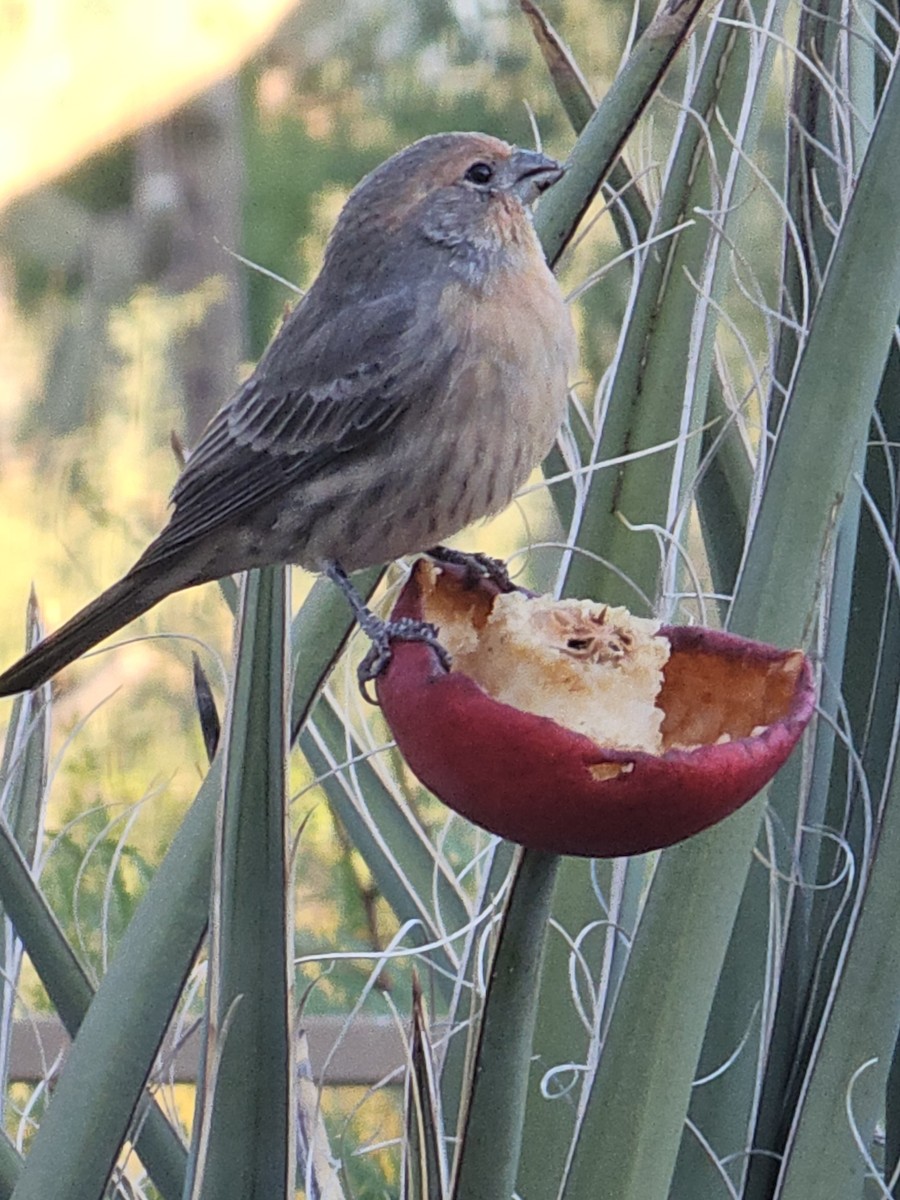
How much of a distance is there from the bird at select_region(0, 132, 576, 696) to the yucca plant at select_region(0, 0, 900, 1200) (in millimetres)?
53

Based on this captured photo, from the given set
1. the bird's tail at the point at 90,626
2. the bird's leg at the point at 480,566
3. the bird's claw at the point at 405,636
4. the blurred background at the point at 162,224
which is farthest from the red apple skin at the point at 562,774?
the blurred background at the point at 162,224

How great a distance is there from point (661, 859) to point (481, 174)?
0.51 metres

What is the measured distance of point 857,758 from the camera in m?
0.94

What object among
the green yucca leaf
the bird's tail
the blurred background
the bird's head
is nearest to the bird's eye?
the bird's head

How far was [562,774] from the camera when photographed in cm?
53

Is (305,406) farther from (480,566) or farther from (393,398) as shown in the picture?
(480,566)

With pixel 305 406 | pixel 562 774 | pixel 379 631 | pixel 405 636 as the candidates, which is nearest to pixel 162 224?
pixel 305 406

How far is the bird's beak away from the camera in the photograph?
3.45 ft

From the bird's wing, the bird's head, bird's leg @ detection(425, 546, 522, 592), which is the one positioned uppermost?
the bird's head

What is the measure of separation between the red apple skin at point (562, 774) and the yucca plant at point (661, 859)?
2.3 inches

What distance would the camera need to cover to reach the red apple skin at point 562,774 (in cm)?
53

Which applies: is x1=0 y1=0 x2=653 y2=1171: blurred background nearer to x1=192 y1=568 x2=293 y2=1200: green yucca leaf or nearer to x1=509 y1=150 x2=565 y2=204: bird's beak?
x1=509 y1=150 x2=565 y2=204: bird's beak

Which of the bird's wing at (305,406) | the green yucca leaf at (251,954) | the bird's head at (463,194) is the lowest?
the green yucca leaf at (251,954)

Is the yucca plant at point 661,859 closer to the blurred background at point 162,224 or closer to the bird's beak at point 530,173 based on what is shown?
the bird's beak at point 530,173
